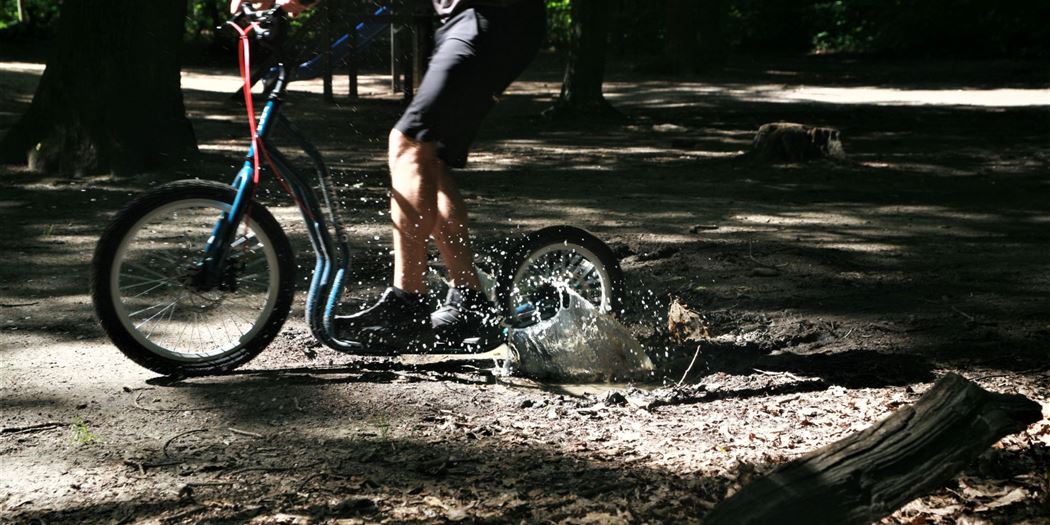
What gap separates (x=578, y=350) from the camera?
4.29 meters

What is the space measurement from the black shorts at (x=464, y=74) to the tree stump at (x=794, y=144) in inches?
290

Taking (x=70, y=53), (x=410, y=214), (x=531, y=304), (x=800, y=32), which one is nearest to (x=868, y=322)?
(x=531, y=304)

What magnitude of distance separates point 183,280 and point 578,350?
1.45 meters

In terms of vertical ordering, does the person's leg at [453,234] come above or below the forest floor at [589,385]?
above

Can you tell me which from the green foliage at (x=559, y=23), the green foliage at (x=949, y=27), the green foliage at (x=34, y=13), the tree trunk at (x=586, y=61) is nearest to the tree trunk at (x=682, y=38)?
the green foliage at (x=559, y=23)

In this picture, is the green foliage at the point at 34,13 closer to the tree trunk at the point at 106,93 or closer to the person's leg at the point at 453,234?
the tree trunk at the point at 106,93

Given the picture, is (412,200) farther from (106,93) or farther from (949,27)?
(949,27)

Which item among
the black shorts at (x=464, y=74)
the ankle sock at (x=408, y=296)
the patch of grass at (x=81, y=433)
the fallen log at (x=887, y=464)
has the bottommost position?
the patch of grass at (x=81, y=433)

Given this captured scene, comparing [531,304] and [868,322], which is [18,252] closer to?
[531,304]

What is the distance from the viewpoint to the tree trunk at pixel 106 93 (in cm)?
876

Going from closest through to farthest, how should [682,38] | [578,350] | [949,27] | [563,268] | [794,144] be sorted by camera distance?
[578,350] < [563,268] < [794,144] < [682,38] < [949,27]

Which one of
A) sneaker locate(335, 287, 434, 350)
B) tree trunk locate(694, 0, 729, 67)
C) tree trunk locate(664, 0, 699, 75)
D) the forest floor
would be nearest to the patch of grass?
the forest floor

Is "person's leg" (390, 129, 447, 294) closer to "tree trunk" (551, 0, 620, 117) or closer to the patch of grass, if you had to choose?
the patch of grass

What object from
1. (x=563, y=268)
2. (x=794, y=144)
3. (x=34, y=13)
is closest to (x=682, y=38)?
(x=794, y=144)
